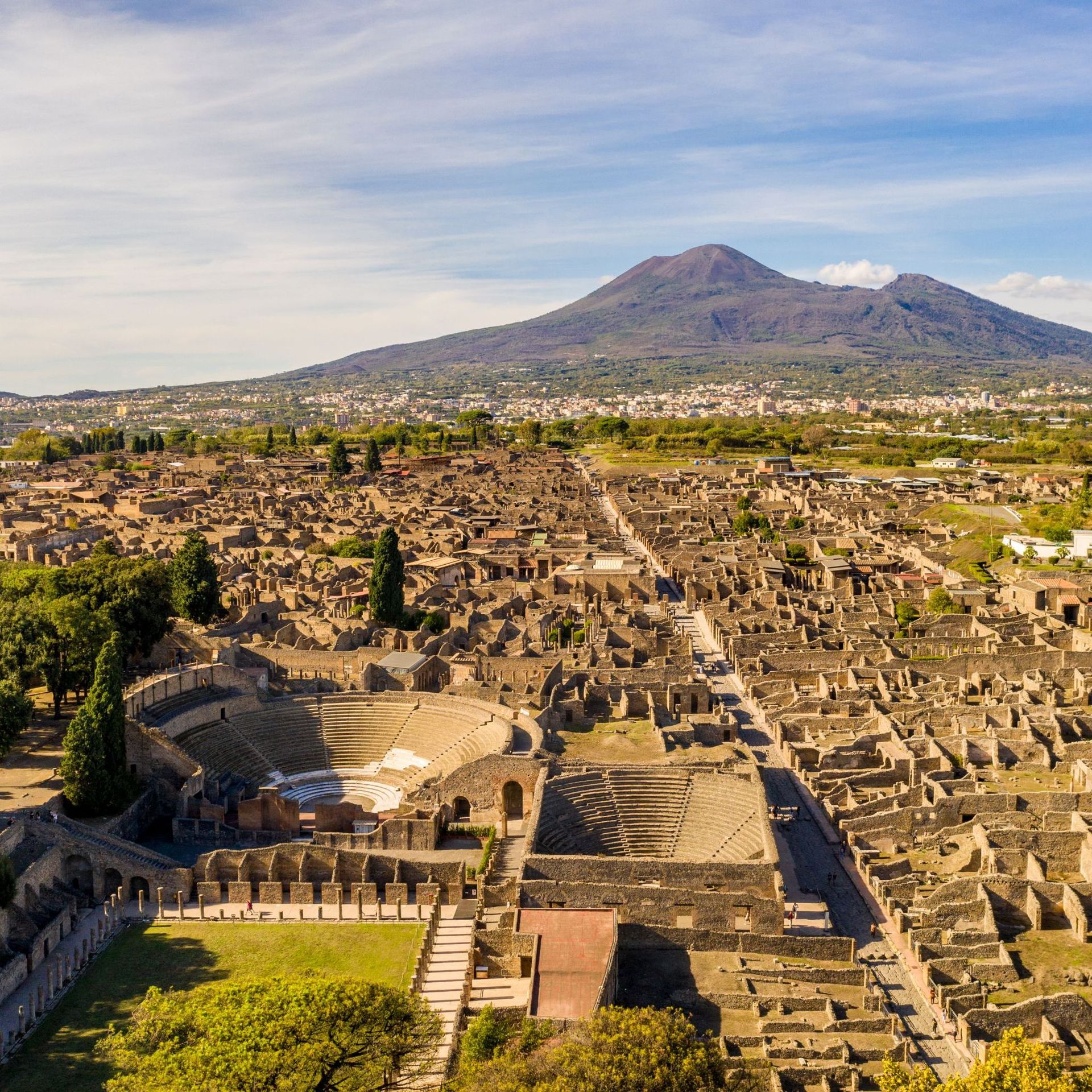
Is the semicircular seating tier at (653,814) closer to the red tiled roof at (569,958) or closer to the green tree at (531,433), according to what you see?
the red tiled roof at (569,958)

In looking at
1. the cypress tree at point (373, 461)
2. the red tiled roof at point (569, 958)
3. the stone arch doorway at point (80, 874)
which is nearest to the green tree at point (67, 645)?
the stone arch doorway at point (80, 874)

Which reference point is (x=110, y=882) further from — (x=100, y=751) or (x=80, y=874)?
(x=100, y=751)

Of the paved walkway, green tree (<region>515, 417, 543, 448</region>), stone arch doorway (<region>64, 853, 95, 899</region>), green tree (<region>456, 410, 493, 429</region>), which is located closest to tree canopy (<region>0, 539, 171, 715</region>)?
stone arch doorway (<region>64, 853, 95, 899</region>)

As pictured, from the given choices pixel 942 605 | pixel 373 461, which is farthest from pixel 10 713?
pixel 373 461

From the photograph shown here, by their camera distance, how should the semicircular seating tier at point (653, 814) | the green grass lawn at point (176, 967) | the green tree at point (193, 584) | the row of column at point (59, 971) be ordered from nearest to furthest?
the green grass lawn at point (176, 967)
the row of column at point (59, 971)
the semicircular seating tier at point (653, 814)
the green tree at point (193, 584)

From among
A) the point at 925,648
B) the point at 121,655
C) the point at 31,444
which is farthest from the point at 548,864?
the point at 31,444

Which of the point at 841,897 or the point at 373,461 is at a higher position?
the point at 373,461

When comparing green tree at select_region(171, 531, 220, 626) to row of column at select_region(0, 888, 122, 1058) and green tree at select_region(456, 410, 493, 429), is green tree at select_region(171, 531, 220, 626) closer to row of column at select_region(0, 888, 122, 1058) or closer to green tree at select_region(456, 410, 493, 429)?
row of column at select_region(0, 888, 122, 1058)
